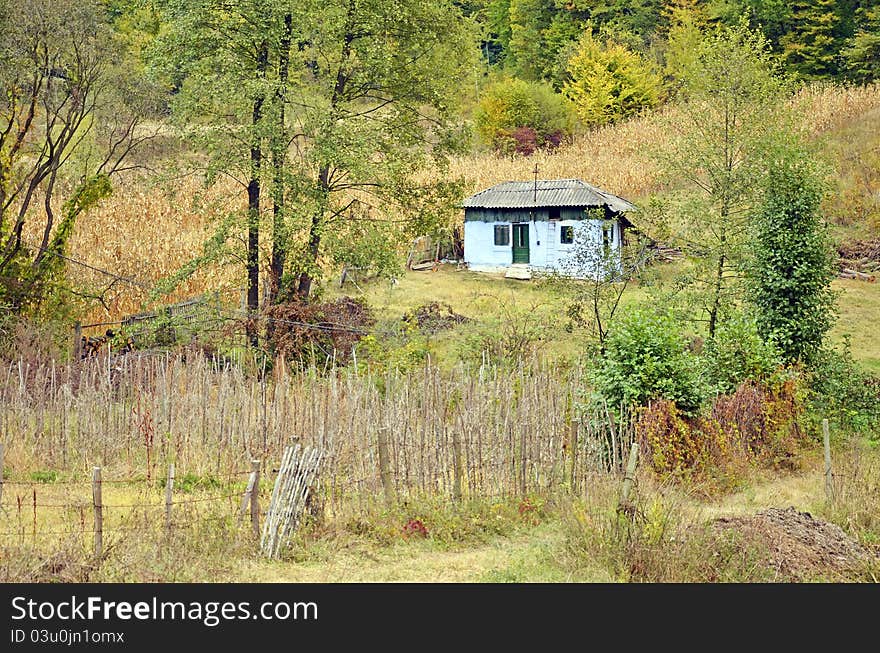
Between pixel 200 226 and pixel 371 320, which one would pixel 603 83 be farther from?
pixel 371 320

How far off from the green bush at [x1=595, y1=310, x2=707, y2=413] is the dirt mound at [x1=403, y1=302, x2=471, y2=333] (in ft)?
Result: 28.1

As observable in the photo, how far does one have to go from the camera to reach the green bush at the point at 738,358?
16156 mm

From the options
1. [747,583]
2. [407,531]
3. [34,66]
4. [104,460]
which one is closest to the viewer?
[747,583]

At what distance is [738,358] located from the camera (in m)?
16.5

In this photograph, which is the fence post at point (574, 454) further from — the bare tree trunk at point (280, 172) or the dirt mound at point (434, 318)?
the dirt mound at point (434, 318)

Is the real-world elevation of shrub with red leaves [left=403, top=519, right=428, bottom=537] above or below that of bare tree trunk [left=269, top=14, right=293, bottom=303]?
below

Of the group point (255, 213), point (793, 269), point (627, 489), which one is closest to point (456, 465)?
point (627, 489)

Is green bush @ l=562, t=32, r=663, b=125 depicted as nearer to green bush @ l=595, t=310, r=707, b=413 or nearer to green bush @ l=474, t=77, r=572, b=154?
green bush @ l=474, t=77, r=572, b=154

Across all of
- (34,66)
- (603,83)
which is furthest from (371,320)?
(603,83)

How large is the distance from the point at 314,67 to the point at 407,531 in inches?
617

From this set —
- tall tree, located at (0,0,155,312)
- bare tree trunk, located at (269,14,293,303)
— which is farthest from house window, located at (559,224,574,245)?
tall tree, located at (0,0,155,312)

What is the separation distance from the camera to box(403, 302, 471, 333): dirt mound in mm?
23703

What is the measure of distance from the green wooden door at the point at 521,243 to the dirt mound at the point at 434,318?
25.1ft

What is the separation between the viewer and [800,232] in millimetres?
17938
